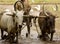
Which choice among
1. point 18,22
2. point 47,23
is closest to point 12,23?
point 18,22

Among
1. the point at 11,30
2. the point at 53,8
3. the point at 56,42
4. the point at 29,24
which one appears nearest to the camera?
the point at 11,30

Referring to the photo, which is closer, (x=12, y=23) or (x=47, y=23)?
(x=12, y=23)

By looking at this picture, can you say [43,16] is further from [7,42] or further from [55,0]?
[55,0]

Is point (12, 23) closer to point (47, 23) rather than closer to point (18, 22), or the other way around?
point (18, 22)

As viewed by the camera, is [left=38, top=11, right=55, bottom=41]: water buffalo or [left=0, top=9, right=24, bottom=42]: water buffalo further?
[left=38, top=11, right=55, bottom=41]: water buffalo

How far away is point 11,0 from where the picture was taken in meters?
19.0

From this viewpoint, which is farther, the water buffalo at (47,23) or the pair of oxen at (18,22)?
the water buffalo at (47,23)

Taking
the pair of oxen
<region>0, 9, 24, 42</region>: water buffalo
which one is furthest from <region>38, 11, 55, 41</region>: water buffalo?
<region>0, 9, 24, 42</region>: water buffalo

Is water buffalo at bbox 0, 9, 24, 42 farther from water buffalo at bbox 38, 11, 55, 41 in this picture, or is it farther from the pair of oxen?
water buffalo at bbox 38, 11, 55, 41

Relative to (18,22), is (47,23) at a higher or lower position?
lower

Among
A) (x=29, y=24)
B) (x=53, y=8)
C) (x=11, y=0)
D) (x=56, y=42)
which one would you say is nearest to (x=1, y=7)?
(x=11, y=0)

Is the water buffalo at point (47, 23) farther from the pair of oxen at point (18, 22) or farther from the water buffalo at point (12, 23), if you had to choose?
the water buffalo at point (12, 23)

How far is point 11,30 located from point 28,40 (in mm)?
Result: 1122

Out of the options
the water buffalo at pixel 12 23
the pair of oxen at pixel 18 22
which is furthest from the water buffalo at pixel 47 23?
the water buffalo at pixel 12 23
